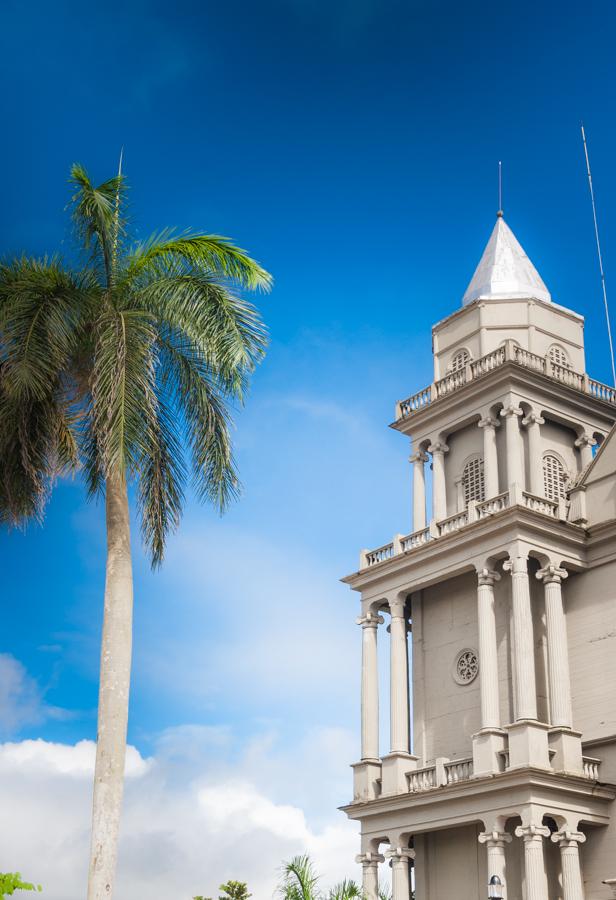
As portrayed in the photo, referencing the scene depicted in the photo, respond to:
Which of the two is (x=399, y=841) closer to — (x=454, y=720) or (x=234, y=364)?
(x=454, y=720)

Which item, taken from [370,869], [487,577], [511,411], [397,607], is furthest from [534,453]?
[370,869]

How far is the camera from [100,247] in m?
24.0

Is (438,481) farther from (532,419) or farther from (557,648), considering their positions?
(557,648)

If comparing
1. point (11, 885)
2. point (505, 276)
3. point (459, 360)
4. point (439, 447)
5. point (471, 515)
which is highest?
point (505, 276)

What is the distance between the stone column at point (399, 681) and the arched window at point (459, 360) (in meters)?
9.62

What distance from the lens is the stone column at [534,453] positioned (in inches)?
1614

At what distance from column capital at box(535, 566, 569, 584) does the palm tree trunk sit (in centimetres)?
1851

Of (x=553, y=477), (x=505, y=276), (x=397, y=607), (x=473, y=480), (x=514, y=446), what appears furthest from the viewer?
(x=505, y=276)

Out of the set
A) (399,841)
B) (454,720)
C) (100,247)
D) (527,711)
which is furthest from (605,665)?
(100,247)

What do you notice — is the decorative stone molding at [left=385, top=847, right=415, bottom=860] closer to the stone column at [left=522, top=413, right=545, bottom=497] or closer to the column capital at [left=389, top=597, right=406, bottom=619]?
the column capital at [left=389, top=597, right=406, bottom=619]

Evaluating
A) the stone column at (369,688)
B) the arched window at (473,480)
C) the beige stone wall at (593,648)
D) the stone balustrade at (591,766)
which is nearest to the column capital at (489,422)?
the arched window at (473,480)

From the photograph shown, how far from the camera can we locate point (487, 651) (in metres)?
36.7

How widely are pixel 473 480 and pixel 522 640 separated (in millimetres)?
8677

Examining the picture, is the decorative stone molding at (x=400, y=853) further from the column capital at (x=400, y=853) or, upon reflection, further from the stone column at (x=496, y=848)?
the stone column at (x=496, y=848)
